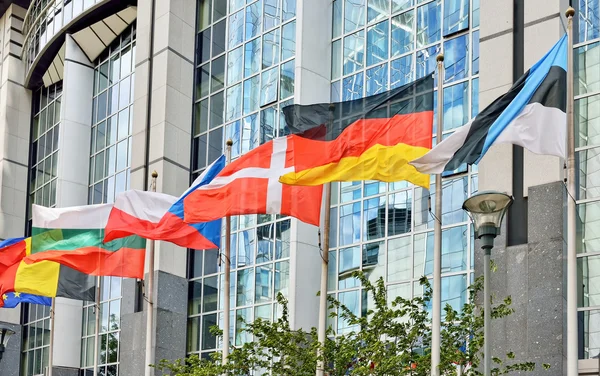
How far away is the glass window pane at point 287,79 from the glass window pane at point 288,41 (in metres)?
0.29

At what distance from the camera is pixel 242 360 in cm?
2380

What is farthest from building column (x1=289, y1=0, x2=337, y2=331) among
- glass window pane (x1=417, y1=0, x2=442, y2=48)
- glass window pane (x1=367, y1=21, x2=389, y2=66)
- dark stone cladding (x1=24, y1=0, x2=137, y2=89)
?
dark stone cladding (x1=24, y1=0, x2=137, y2=89)

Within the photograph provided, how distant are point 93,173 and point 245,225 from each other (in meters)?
13.4

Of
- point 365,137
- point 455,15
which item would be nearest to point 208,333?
point 455,15

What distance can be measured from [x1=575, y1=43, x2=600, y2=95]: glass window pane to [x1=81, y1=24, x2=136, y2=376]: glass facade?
20976mm

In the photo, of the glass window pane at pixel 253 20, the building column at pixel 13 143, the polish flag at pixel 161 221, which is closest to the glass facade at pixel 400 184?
the glass window pane at pixel 253 20

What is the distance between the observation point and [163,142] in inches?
1411

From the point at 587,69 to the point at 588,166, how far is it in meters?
2.33

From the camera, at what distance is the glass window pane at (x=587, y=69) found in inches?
933

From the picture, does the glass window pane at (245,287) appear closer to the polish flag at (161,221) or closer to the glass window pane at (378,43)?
the polish flag at (161,221)

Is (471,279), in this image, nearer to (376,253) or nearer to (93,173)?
(376,253)

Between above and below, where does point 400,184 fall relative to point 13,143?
below

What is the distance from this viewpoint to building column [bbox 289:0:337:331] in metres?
29.6

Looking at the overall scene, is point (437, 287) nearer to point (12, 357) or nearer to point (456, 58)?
point (456, 58)
